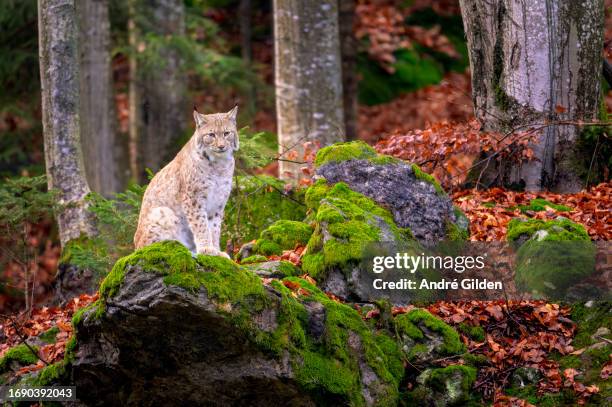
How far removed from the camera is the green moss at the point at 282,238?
968 cm

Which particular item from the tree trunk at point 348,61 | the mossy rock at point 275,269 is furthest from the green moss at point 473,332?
the tree trunk at point 348,61

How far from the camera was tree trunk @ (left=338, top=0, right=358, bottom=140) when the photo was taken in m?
18.2

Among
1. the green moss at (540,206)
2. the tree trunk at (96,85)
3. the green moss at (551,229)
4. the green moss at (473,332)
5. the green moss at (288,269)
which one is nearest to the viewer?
the green moss at (473,332)

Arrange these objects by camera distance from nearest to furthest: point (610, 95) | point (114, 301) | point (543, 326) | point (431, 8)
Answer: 1. point (114, 301)
2. point (543, 326)
3. point (610, 95)
4. point (431, 8)

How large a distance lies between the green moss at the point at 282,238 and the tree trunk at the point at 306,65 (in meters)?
5.01

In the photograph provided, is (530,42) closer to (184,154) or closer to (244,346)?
(184,154)

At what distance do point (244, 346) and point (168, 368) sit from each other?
654 mm

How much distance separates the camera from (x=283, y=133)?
15180 millimetres

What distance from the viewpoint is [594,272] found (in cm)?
877

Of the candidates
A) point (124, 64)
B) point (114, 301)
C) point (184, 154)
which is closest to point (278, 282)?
point (114, 301)

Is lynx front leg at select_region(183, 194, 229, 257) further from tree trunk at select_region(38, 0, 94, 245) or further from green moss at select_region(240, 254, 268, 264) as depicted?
tree trunk at select_region(38, 0, 94, 245)

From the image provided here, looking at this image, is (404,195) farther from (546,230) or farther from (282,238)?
(546,230)

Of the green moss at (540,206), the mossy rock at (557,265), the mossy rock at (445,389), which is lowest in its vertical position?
the mossy rock at (445,389)

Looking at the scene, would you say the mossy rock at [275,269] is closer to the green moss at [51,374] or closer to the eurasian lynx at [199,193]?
the eurasian lynx at [199,193]
